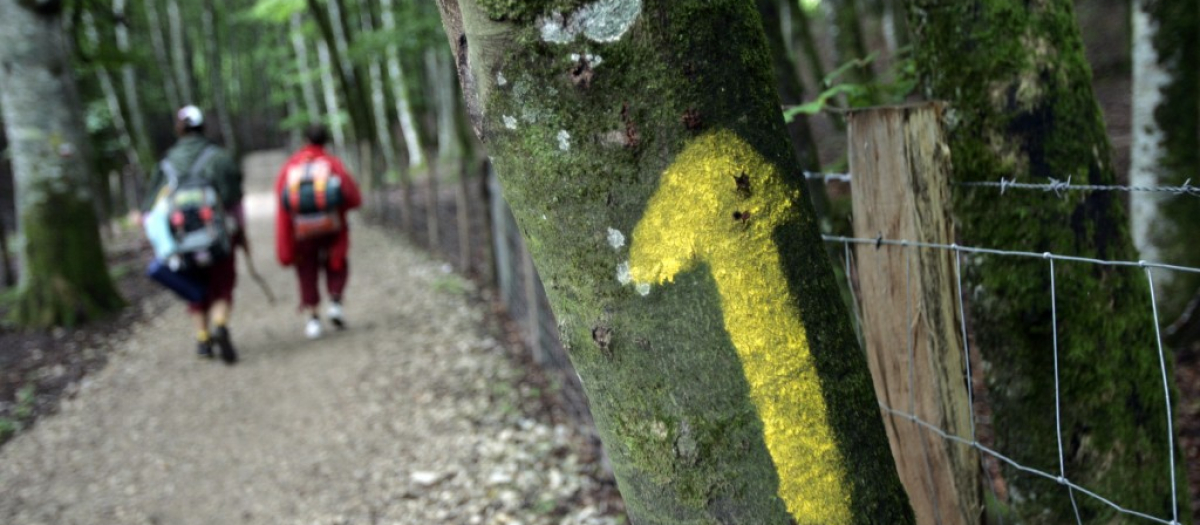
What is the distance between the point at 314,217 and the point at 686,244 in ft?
20.2

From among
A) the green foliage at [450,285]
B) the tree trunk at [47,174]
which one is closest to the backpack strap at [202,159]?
the tree trunk at [47,174]

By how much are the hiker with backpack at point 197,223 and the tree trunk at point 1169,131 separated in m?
6.61

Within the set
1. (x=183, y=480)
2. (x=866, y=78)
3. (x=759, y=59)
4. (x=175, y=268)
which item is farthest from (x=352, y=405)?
(x=759, y=59)

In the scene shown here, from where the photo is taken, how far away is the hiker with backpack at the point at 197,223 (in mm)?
6027

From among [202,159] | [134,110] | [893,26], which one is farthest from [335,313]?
[134,110]

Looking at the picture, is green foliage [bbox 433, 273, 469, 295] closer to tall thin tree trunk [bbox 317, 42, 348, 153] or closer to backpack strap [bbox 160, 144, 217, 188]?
backpack strap [bbox 160, 144, 217, 188]

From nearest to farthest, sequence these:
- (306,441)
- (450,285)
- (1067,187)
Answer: (1067,187) → (306,441) → (450,285)

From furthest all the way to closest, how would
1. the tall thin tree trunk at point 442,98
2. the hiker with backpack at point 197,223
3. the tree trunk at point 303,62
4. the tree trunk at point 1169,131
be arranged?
the tree trunk at point 303,62 < the tall thin tree trunk at point 442,98 < the hiker with backpack at point 197,223 < the tree trunk at point 1169,131

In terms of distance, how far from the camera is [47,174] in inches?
316

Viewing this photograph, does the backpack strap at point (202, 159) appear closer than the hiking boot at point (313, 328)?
Yes

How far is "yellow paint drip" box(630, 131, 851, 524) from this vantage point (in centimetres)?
119

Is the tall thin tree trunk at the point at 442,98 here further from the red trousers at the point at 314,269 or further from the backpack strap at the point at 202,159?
the backpack strap at the point at 202,159

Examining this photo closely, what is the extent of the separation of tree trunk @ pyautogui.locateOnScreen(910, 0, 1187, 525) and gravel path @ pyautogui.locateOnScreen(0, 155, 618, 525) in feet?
7.17

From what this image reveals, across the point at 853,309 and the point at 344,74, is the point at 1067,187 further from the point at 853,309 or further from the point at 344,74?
the point at 344,74
